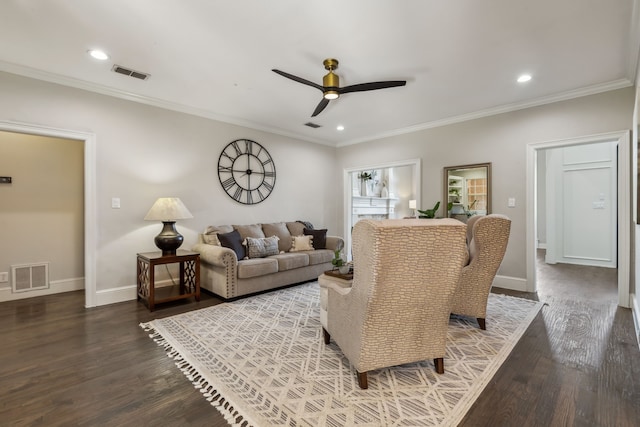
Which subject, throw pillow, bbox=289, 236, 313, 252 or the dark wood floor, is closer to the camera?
the dark wood floor

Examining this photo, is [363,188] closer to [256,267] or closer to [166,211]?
[256,267]

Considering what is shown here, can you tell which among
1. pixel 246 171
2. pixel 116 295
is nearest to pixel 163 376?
pixel 116 295

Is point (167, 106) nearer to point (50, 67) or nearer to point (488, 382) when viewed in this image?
point (50, 67)

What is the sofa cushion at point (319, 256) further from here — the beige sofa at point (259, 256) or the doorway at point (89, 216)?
the doorway at point (89, 216)

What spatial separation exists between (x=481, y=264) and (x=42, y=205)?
18.5 ft

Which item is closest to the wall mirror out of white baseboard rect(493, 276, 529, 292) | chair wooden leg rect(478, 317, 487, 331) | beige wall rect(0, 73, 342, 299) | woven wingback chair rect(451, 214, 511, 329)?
white baseboard rect(493, 276, 529, 292)

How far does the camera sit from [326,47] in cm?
271

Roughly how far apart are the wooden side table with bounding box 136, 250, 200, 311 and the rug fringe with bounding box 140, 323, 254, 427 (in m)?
0.93

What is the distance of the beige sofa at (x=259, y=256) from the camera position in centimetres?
377

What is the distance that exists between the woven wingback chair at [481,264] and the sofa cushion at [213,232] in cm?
319

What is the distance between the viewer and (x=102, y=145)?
144 inches

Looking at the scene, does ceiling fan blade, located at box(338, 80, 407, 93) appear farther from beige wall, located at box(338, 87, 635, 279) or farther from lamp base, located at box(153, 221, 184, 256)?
lamp base, located at box(153, 221, 184, 256)

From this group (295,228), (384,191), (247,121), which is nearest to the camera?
(247,121)

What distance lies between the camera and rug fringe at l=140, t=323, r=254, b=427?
1.64 m
